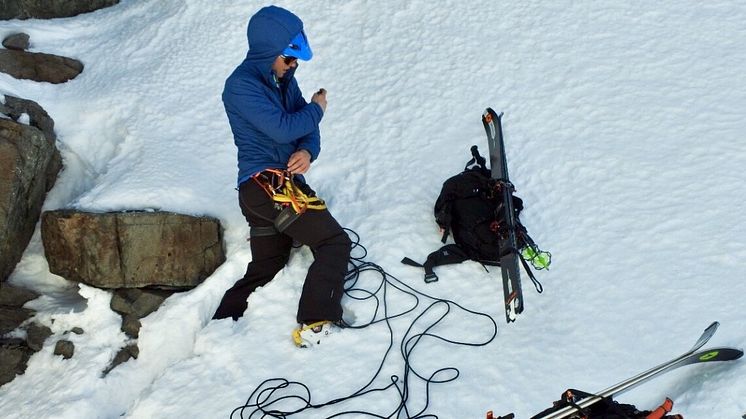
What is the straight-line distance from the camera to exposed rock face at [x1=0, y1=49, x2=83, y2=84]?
20.4 feet

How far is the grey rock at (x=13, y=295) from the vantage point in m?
5.00

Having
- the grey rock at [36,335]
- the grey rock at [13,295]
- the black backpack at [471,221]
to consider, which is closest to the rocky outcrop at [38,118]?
the grey rock at [13,295]

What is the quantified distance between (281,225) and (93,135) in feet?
7.52

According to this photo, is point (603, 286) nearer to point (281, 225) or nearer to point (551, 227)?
point (551, 227)

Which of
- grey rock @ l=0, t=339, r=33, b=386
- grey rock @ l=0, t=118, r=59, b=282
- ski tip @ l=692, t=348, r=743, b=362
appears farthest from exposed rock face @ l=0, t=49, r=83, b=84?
ski tip @ l=692, t=348, r=743, b=362

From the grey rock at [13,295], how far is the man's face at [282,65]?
2.39 meters

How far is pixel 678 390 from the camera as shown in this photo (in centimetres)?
349

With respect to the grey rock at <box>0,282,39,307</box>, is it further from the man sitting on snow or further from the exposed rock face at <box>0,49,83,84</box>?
the exposed rock face at <box>0,49,83,84</box>

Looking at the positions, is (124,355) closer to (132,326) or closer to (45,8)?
(132,326)

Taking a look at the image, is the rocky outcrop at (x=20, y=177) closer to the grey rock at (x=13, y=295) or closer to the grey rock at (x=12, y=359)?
the grey rock at (x=13, y=295)

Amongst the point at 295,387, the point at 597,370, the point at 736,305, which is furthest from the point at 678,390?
the point at 295,387

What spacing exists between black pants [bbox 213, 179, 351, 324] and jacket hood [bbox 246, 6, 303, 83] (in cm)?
79

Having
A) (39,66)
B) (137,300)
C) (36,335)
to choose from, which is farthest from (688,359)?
(39,66)

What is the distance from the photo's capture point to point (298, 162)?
4.29 m
